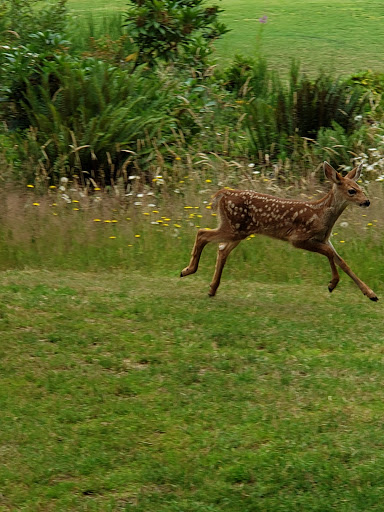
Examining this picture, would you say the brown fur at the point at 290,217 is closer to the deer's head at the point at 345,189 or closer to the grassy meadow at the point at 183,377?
the deer's head at the point at 345,189

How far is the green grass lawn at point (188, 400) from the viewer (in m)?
5.69

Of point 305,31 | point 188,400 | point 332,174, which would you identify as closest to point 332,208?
point 332,174

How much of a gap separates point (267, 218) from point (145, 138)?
4.91 metres

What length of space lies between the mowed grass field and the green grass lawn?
1002 cm

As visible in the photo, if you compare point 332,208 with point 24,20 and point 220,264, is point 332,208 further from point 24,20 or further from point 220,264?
point 24,20

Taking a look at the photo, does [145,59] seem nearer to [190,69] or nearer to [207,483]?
[190,69]

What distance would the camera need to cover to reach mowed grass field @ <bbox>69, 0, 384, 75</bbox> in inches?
757

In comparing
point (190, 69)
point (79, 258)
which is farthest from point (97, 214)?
point (190, 69)

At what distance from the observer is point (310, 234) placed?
930cm

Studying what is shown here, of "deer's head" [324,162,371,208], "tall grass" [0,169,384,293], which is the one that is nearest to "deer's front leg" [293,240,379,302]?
"deer's head" [324,162,371,208]

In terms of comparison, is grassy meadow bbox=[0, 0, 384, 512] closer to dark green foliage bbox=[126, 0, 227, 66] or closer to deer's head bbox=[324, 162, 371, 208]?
deer's head bbox=[324, 162, 371, 208]

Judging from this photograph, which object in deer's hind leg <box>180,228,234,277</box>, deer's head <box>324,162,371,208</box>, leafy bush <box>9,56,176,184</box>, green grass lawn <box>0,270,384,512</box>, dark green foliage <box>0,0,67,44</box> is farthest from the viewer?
dark green foliage <box>0,0,67,44</box>

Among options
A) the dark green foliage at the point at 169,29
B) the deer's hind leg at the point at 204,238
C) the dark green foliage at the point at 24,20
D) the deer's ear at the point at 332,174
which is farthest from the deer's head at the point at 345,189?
the dark green foliage at the point at 24,20

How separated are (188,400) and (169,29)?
35.6 ft
